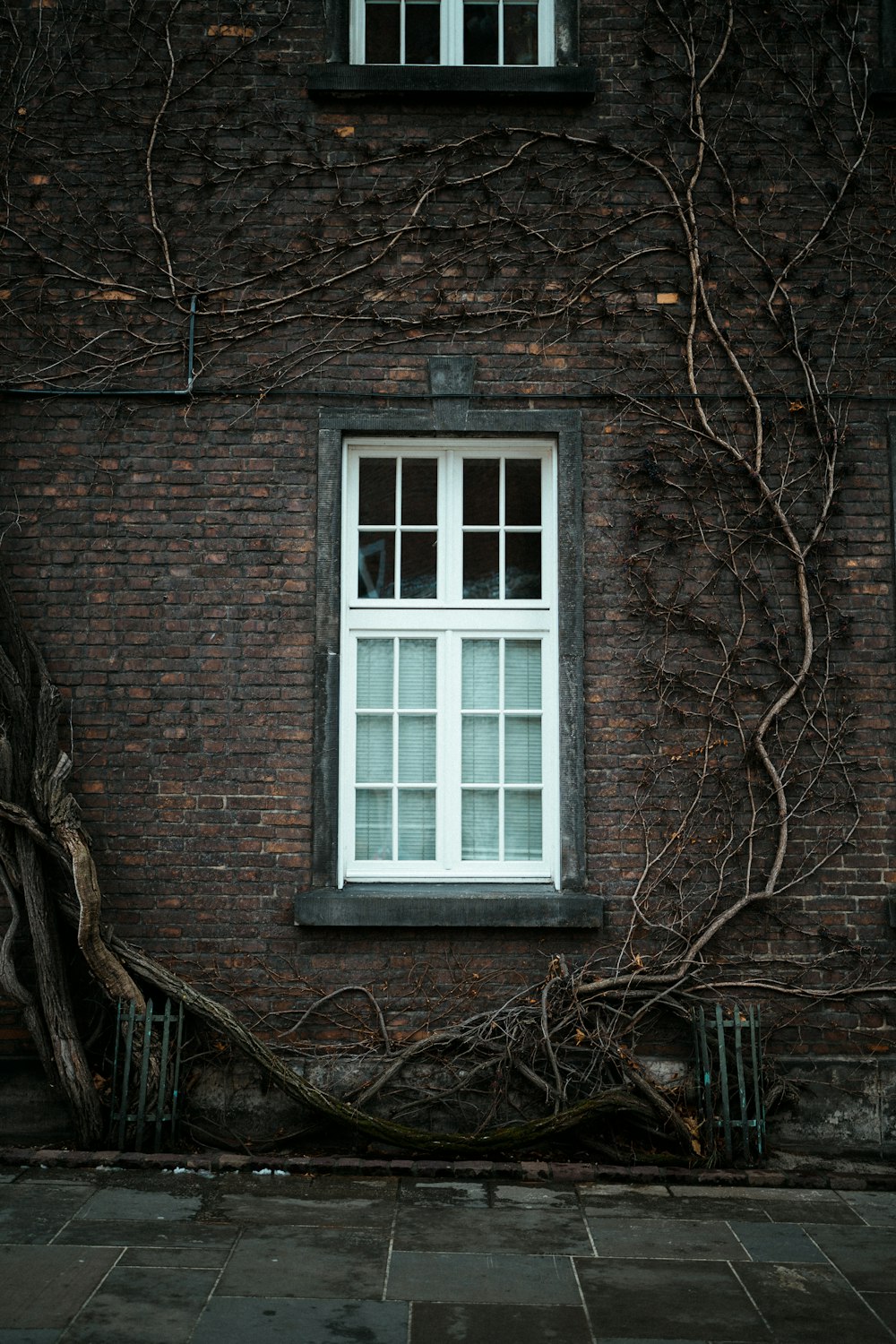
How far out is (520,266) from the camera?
626cm

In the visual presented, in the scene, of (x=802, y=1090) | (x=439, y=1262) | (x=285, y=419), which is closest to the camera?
(x=439, y=1262)

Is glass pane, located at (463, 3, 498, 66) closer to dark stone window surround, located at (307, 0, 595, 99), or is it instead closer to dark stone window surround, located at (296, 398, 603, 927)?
dark stone window surround, located at (307, 0, 595, 99)

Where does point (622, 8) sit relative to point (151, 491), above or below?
above

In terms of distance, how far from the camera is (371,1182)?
208 inches

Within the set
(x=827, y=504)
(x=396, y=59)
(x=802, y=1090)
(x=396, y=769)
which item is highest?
(x=396, y=59)

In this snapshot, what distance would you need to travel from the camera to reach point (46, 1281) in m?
4.16

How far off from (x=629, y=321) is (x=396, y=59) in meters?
1.99

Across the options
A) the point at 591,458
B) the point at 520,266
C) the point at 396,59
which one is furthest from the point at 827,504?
the point at 396,59

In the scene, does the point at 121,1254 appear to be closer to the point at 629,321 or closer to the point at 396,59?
the point at 629,321

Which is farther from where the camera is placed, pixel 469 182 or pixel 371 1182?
pixel 469 182

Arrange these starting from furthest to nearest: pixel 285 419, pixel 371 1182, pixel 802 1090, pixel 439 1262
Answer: pixel 285 419 < pixel 802 1090 < pixel 371 1182 < pixel 439 1262

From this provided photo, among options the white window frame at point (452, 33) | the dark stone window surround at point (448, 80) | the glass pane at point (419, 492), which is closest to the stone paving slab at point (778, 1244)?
the glass pane at point (419, 492)

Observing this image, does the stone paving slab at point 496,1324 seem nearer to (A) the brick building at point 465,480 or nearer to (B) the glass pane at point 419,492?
(A) the brick building at point 465,480

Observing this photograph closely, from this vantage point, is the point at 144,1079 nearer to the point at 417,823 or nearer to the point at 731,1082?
the point at 417,823
